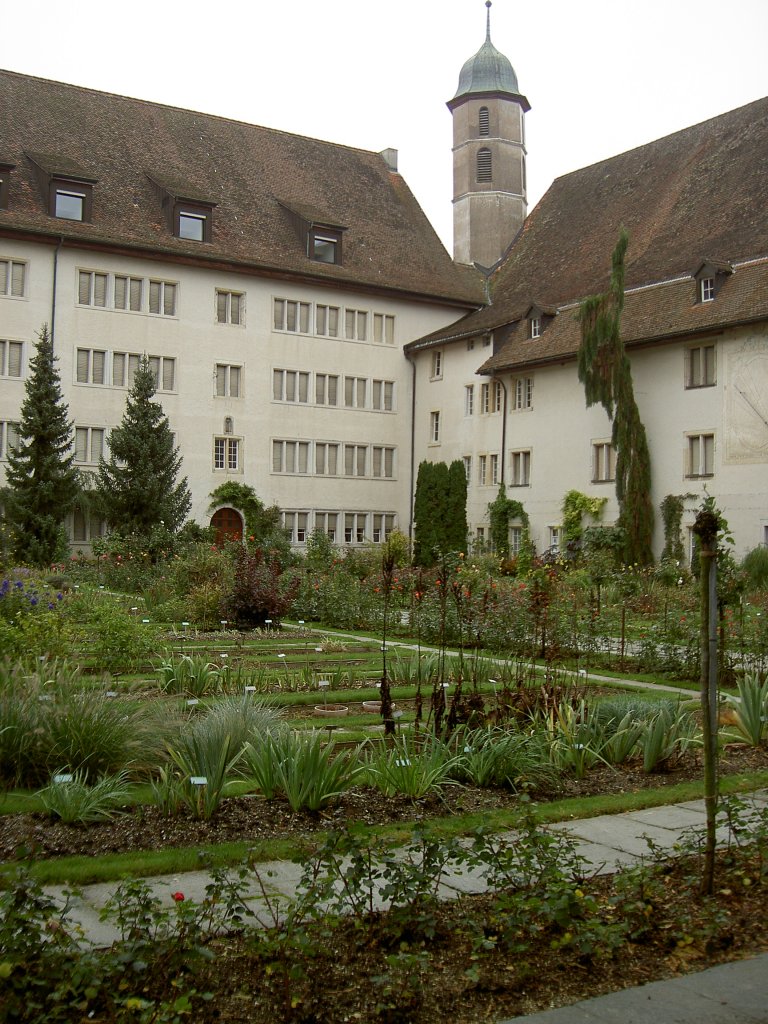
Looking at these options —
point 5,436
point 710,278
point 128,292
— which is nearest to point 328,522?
point 128,292

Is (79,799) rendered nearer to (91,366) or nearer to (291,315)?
(91,366)

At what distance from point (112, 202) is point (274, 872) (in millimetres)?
32636

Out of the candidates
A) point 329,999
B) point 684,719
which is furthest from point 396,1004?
point 684,719

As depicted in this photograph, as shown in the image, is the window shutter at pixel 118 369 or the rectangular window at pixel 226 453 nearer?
the window shutter at pixel 118 369

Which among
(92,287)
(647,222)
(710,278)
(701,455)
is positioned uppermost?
(647,222)

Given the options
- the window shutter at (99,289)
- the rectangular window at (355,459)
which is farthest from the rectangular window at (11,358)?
the rectangular window at (355,459)

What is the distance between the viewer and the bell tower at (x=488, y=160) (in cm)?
4353

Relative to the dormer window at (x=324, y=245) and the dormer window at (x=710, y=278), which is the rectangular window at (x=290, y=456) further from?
the dormer window at (x=710, y=278)

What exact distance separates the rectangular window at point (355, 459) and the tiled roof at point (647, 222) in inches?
175

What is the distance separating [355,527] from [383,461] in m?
2.73

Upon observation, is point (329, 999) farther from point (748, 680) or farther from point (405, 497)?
point (405, 497)

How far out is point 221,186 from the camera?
37438mm

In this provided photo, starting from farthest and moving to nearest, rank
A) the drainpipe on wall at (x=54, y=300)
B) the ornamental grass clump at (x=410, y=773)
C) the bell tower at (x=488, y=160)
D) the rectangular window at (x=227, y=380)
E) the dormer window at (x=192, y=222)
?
the bell tower at (x=488, y=160) → the rectangular window at (x=227, y=380) → the dormer window at (x=192, y=222) → the drainpipe on wall at (x=54, y=300) → the ornamental grass clump at (x=410, y=773)

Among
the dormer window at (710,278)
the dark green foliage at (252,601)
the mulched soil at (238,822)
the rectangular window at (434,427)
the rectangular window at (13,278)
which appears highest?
the rectangular window at (13,278)
